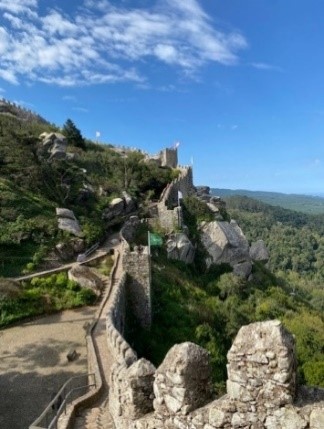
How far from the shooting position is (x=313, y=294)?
87062mm

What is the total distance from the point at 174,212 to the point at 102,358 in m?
21.2

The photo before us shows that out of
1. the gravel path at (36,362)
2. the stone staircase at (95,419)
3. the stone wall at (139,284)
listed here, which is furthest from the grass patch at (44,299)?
the stone staircase at (95,419)

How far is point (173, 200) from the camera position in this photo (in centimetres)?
4091

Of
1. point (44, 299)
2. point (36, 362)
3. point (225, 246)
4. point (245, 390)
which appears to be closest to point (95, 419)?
point (36, 362)

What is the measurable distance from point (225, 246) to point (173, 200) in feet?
33.0

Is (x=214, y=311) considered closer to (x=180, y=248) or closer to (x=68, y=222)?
(x=180, y=248)

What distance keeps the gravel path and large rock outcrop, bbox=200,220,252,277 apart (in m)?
16.2

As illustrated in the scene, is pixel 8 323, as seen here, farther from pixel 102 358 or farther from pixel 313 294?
pixel 313 294

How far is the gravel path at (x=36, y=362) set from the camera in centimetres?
1118

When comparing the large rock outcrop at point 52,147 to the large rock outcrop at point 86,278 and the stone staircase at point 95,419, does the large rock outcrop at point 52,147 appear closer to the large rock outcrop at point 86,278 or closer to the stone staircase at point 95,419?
the large rock outcrop at point 86,278

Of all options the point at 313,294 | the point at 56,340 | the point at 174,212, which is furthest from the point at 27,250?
the point at 313,294

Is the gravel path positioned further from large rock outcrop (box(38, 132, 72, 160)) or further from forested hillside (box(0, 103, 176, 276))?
large rock outcrop (box(38, 132, 72, 160))

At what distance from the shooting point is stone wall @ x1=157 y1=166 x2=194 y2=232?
33062mm

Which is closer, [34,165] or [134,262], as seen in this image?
[134,262]
